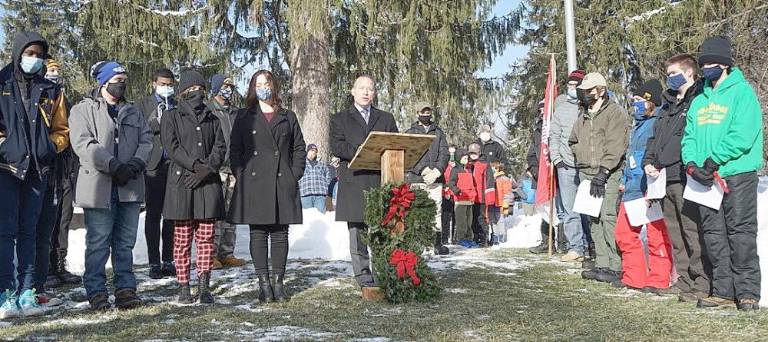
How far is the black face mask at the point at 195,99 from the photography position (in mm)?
6020

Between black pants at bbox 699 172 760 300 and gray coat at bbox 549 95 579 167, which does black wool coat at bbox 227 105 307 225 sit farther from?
gray coat at bbox 549 95 579 167

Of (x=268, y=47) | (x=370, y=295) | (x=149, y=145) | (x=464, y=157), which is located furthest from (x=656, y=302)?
(x=268, y=47)

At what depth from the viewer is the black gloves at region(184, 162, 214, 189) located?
583cm

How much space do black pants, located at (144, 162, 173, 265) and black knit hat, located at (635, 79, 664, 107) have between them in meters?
4.79

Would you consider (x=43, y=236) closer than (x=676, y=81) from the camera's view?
Yes

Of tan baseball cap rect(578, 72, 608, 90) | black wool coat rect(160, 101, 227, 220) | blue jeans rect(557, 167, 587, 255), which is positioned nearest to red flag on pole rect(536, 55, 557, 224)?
blue jeans rect(557, 167, 587, 255)

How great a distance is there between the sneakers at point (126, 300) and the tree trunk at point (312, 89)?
359 inches

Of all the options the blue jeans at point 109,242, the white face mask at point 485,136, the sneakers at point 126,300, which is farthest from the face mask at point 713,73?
the white face mask at point 485,136

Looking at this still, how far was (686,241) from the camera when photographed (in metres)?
5.85

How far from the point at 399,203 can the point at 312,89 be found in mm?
9232

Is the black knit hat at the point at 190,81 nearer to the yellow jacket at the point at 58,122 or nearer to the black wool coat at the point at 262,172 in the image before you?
the black wool coat at the point at 262,172

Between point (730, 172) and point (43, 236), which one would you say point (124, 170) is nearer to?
point (43, 236)

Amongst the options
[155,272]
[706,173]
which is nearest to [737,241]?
[706,173]

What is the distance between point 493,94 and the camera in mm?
18984
